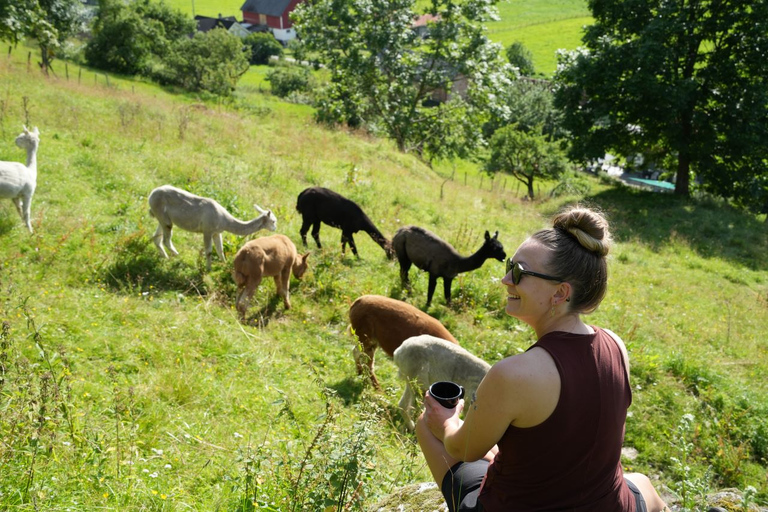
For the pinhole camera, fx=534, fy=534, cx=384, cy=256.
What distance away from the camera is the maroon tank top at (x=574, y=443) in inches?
92.2

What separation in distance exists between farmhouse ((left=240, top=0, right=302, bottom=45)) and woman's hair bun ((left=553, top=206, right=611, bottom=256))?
108503 mm

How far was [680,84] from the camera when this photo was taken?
21.3m

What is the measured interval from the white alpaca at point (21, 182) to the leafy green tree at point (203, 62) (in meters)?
38.0

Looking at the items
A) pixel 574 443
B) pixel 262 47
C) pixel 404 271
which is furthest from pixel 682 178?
pixel 262 47

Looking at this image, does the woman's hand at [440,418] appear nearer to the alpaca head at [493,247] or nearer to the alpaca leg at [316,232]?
the alpaca head at [493,247]

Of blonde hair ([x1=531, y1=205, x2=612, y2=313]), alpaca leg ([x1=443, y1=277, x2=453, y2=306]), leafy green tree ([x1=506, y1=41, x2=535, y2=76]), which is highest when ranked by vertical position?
leafy green tree ([x1=506, y1=41, x2=535, y2=76])

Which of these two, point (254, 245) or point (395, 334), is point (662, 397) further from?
point (254, 245)

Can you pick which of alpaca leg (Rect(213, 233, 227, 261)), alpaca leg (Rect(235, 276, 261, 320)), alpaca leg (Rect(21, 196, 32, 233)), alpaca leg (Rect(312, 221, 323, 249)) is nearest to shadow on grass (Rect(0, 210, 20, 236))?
alpaca leg (Rect(21, 196, 32, 233))

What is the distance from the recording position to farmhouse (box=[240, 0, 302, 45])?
339ft

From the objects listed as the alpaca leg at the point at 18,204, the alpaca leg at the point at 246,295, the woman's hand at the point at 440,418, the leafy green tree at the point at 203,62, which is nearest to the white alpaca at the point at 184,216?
the alpaca leg at the point at 246,295

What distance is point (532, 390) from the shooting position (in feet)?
7.40

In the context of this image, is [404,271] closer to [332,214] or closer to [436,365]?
[332,214]

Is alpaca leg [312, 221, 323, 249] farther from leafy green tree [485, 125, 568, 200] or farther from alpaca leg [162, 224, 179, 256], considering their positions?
leafy green tree [485, 125, 568, 200]

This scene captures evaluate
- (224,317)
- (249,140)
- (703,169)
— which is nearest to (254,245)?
(224,317)
